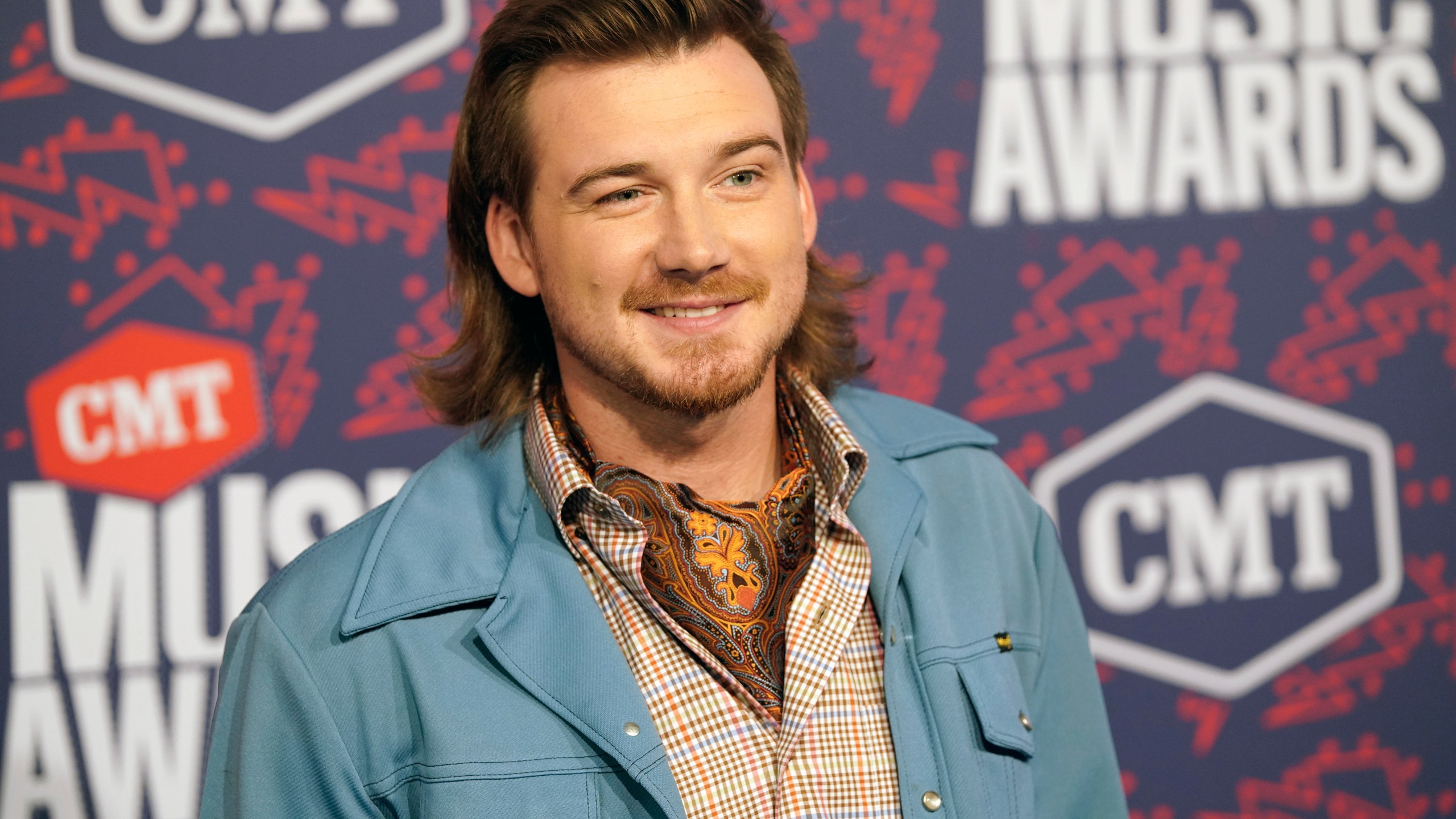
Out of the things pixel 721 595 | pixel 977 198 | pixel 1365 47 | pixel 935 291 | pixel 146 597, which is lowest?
pixel 146 597

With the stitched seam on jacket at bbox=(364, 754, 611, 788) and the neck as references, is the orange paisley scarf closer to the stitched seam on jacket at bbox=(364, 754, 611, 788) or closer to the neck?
the neck

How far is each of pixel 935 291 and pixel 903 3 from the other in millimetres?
466

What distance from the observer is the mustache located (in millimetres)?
1290

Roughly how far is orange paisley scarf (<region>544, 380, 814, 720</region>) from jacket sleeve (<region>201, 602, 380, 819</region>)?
0.32m

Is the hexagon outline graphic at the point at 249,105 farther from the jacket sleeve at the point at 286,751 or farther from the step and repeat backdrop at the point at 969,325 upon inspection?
the jacket sleeve at the point at 286,751

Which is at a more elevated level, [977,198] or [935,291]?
[977,198]

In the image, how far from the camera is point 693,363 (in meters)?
1.31

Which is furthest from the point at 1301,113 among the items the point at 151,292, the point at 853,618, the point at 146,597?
the point at 146,597

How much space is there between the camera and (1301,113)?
86.9 inches

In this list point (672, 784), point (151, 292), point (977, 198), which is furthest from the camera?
point (977, 198)

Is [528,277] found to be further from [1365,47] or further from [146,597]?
[1365,47]

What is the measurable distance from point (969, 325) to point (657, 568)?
1066 mm

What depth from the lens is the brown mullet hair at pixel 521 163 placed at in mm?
1341

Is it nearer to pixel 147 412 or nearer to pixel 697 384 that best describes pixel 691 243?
pixel 697 384
